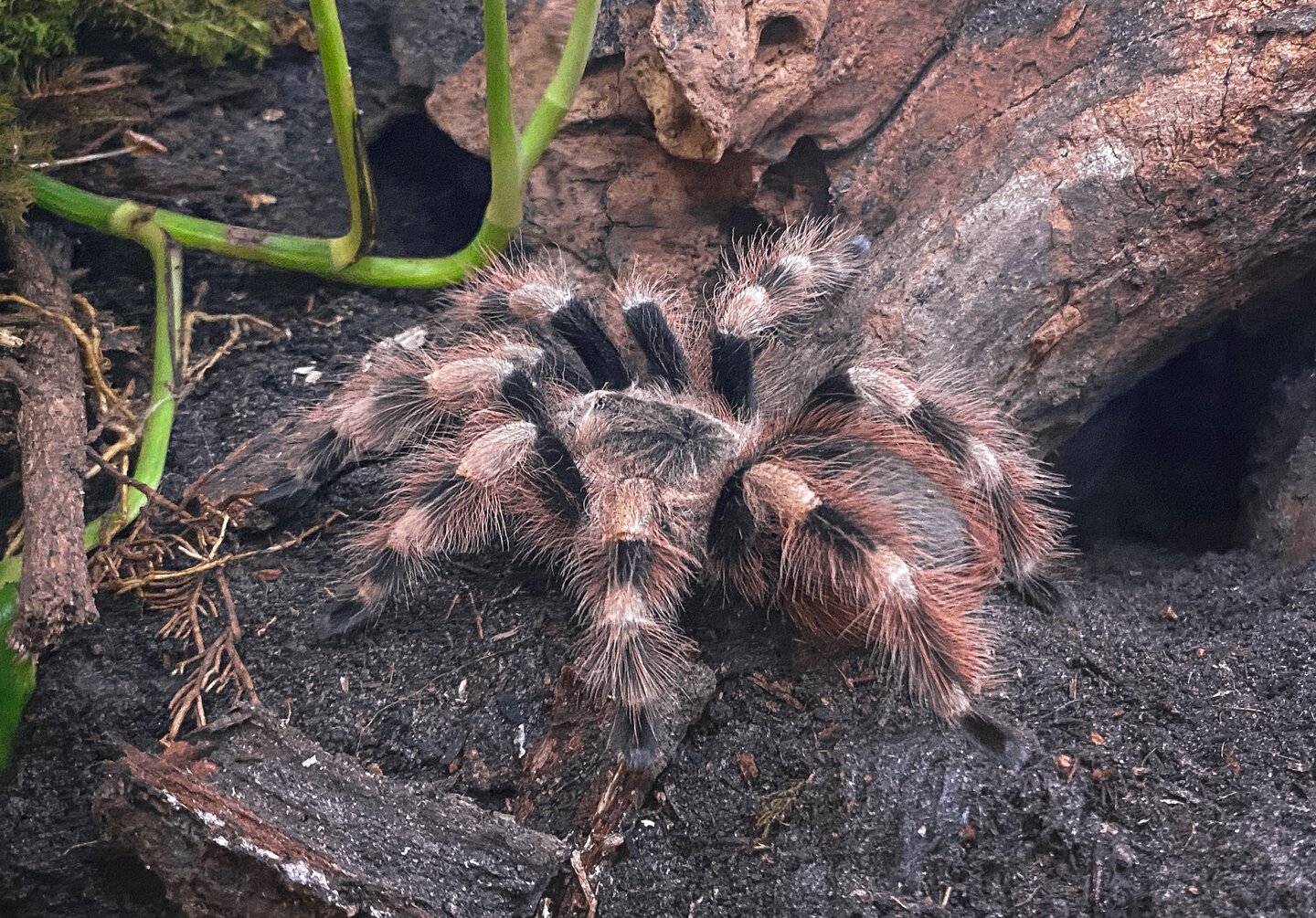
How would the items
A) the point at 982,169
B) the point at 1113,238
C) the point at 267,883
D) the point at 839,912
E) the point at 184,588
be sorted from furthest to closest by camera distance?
the point at 982,169, the point at 1113,238, the point at 184,588, the point at 839,912, the point at 267,883

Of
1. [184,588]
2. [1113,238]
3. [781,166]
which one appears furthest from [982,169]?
[184,588]

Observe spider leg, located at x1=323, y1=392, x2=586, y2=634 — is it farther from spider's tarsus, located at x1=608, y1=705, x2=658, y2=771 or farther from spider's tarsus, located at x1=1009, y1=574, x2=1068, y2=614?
spider's tarsus, located at x1=1009, y1=574, x2=1068, y2=614

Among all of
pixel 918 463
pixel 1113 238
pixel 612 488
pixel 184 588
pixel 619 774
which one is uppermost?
pixel 1113 238

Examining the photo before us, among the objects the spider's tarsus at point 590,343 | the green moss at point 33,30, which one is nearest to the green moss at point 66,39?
the green moss at point 33,30

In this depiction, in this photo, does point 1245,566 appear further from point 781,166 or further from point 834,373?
point 781,166

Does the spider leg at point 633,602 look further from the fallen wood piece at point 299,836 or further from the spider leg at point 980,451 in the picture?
the spider leg at point 980,451

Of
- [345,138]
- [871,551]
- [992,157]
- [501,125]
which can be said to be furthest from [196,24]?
[871,551]

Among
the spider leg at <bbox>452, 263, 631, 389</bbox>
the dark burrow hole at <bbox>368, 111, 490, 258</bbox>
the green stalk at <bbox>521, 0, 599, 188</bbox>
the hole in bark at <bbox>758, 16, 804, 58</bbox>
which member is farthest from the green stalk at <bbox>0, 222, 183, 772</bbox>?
the hole in bark at <bbox>758, 16, 804, 58</bbox>

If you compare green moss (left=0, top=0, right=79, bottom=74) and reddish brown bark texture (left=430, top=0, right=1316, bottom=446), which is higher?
reddish brown bark texture (left=430, top=0, right=1316, bottom=446)
